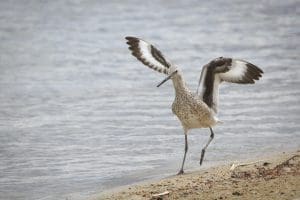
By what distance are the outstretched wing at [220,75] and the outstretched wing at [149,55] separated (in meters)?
0.52

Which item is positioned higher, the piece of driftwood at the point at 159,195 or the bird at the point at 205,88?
A: the bird at the point at 205,88

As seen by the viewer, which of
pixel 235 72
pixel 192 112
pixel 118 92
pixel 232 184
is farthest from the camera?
pixel 118 92

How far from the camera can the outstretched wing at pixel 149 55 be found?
983cm

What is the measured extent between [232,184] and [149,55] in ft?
7.83

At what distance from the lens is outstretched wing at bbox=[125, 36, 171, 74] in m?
9.83

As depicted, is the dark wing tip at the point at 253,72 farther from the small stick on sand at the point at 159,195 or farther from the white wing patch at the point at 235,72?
the small stick on sand at the point at 159,195

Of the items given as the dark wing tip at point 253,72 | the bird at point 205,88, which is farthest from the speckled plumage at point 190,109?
the dark wing tip at point 253,72

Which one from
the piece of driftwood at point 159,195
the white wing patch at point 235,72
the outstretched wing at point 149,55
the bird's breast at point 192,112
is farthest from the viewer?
the outstretched wing at point 149,55

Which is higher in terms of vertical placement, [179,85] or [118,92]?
[179,85]

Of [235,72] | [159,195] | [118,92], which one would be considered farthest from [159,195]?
[118,92]

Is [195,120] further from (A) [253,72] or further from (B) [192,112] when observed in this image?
(A) [253,72]

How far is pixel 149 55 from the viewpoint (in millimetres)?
9906

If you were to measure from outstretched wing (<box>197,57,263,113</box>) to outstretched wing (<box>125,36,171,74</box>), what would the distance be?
52 centimetres

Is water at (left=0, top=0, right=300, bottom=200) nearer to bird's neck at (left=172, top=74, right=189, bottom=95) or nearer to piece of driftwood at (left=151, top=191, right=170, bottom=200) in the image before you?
bird's neck at (left=172, top=74, right=189, bottom=95)
